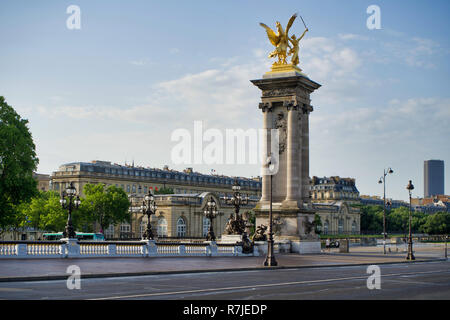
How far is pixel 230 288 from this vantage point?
22375 millimetres

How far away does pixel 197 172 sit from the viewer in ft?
621

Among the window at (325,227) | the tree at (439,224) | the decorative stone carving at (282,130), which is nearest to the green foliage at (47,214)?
the decorative stone carving at (282,130)

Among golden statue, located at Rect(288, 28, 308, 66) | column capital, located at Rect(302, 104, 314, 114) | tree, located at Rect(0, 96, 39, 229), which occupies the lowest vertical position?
tree, located at Rect(0, 96, 39, 229)

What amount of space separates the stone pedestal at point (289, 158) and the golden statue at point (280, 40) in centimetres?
217

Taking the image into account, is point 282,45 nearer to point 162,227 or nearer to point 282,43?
point 282,43

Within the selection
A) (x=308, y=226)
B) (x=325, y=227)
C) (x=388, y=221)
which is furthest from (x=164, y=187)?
(x=308, y=226)

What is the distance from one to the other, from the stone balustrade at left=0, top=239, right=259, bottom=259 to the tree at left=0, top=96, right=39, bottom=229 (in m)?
18.4

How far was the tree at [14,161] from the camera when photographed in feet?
190

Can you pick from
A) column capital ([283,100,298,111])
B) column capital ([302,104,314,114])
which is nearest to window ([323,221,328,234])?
column capital ([302,104,314,114])

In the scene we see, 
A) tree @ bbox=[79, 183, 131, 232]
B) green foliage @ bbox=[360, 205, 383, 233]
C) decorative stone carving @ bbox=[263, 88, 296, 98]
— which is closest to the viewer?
decorative stone carving @ bbox=[263, 88, 296, 98]

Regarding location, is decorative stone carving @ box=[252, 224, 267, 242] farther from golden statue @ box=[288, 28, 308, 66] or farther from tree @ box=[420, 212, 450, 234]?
A: tree @ box=[420, 212, 450, 234]

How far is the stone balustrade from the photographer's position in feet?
126

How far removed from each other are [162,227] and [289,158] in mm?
74138
